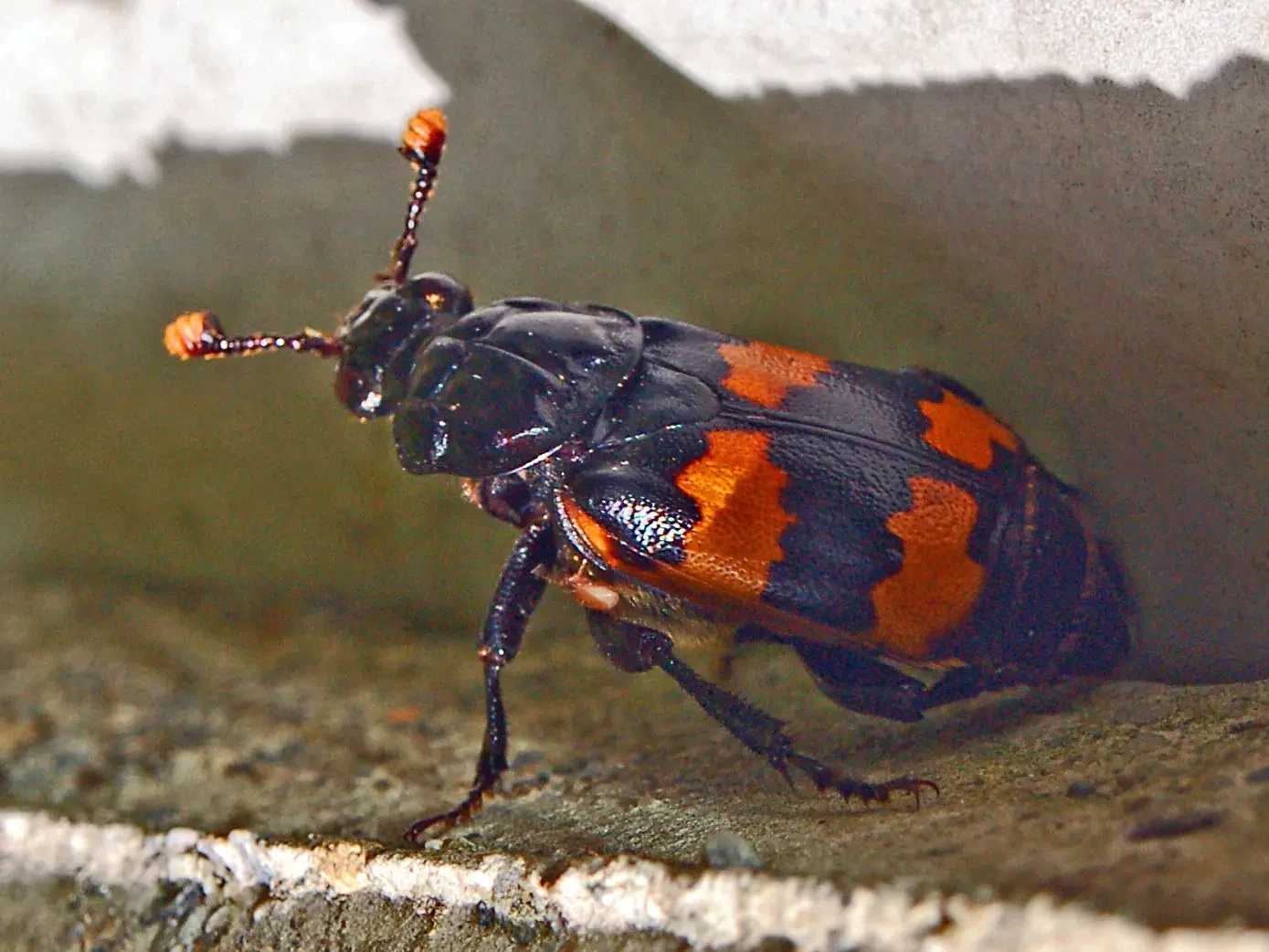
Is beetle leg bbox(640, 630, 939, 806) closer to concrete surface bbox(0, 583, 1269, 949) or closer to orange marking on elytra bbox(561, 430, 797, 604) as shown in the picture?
concrete surface bbox(0, 583, 1269, 949)

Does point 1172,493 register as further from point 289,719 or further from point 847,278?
point 289,719

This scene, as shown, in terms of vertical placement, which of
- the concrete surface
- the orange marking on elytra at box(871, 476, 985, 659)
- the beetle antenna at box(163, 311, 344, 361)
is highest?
the beetle antenna at box(163, 311, 344, 361)

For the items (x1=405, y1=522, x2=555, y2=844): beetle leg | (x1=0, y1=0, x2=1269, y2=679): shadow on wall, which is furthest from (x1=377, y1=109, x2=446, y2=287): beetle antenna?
(x1=405, y1=522, x2=555, y2=844): beetle leg

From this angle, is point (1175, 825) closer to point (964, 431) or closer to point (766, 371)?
point (964, 431)

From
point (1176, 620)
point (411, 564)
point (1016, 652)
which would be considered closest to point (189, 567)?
point (411, 564)

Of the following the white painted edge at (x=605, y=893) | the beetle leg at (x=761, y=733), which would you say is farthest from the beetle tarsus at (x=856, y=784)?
the white painted edge at (x=605, y=893)

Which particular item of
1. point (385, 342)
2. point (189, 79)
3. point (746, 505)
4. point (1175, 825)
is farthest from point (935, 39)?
point (189, 79)
